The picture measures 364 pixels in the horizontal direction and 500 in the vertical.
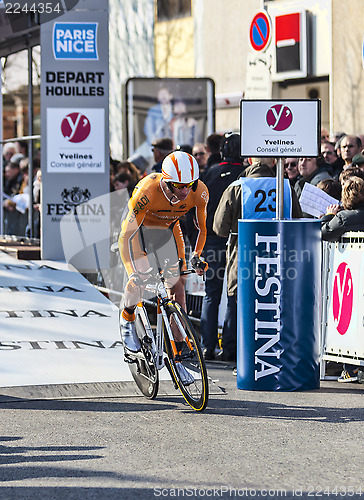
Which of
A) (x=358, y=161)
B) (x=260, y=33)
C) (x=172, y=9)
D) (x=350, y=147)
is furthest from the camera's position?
(x=172, y=9)

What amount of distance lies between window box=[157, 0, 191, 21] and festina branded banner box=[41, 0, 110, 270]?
1784 centimetres

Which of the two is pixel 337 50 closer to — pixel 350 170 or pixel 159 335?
pixel 350 170

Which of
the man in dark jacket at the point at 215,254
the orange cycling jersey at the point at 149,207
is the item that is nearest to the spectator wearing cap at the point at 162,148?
the man in dark jacket at the point at 215,254

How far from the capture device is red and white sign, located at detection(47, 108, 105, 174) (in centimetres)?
1354

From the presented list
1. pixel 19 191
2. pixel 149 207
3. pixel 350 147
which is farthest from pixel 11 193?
pixel 149 207

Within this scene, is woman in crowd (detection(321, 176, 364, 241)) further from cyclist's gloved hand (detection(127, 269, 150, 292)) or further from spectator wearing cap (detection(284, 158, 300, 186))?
spectator wearing cap (detection(284, 158, 300, 186))

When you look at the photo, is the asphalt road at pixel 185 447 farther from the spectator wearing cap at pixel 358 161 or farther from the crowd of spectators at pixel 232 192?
the spectator wearing cap at pixel 358 161

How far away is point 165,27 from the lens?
1267 inches

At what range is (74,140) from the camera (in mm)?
13555

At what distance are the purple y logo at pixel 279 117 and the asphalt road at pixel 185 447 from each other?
7.25ft

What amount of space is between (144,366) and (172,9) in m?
25.0

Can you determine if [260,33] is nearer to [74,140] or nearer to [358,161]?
[74,140]

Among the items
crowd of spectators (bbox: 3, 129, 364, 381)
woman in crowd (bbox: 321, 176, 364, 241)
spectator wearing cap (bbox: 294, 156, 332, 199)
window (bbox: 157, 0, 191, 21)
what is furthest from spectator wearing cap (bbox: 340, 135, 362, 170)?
window (bbox: 157, 0, 191, 21)

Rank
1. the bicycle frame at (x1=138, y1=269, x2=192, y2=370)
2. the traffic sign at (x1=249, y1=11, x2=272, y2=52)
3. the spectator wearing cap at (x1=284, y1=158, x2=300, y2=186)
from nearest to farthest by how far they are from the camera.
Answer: the bicycle frame at (x1=138, y1=269, x2=192, y2=370) < the spectator wearing cap at (x1=284, y1=158, x2=300, y2=186) < the traffic sign at (x1=249, y1=11, x2=272, y2=52)
